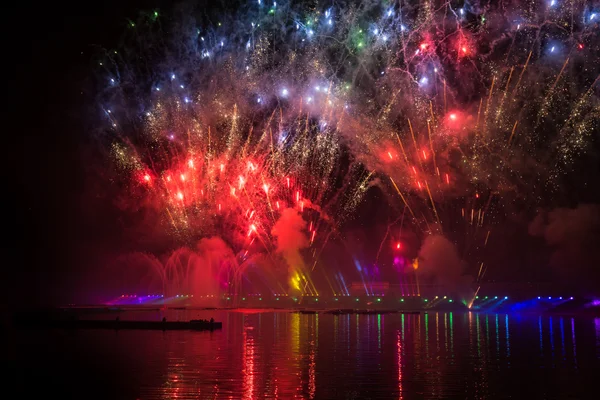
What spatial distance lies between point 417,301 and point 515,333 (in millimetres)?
28264

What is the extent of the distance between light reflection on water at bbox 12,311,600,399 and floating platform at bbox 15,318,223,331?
1573 mm

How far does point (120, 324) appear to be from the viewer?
1679 inches

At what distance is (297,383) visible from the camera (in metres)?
19.1

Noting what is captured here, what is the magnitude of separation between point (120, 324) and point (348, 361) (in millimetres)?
23651

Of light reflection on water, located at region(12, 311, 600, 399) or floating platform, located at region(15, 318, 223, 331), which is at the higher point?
floating platform, located at region(15, 318, 223, 331)

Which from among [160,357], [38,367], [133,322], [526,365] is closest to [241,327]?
[133,322]

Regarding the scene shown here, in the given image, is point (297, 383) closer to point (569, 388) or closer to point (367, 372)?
point (367, 372)

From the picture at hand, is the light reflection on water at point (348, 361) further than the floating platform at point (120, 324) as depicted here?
No

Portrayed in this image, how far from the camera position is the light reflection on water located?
18156 millimetres

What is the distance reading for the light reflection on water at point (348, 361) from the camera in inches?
715

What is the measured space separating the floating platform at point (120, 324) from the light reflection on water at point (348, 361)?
61.9 inches

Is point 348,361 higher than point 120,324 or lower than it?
lower

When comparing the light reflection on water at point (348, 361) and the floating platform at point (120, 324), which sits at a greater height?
the floating platform at point (120, 324)

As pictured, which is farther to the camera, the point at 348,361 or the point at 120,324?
the point at 120,324
